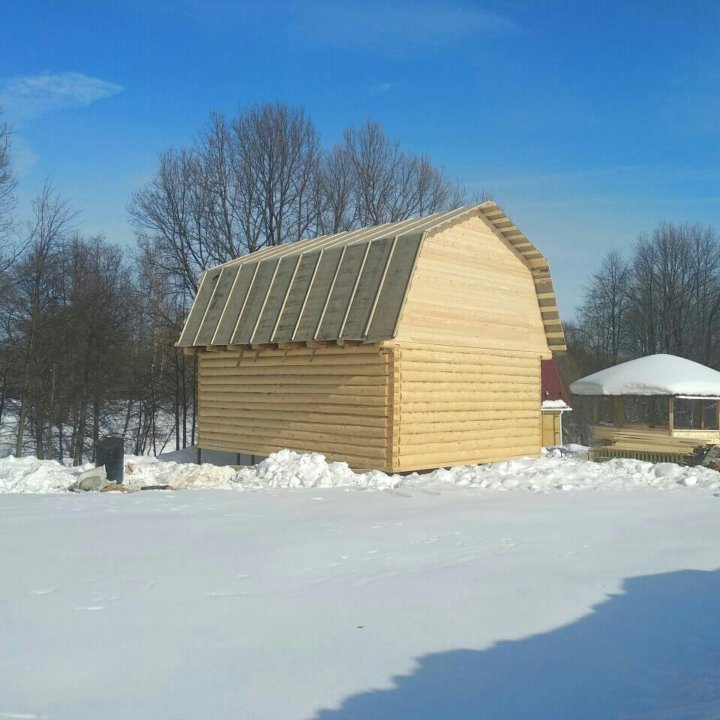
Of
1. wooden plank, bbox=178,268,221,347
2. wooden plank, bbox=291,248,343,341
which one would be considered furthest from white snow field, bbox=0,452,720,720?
wooden plank, bbox=178,268,221,347

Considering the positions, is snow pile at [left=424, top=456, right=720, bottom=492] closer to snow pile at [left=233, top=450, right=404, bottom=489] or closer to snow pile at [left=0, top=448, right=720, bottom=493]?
snow pile at [left=0, top=448, right=720, bottom=493]

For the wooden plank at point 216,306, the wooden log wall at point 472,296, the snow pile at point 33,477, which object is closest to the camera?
the snow pile at point 33,477

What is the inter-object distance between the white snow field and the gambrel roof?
16.4 ft

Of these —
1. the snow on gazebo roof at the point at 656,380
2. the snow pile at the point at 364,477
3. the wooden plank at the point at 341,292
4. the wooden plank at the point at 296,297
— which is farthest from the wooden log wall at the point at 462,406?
the snow on gazebo roof at the point at 656,380

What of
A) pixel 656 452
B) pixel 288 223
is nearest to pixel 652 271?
pixel 288 223

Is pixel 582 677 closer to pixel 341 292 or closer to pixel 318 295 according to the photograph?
pixel 341 292

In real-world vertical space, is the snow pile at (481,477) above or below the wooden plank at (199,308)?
below

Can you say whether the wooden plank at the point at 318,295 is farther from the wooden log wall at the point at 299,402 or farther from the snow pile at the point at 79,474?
the snow pile at the point at 79,474

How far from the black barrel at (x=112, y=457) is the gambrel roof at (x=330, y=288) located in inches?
147

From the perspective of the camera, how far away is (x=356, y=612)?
5996 millimetres

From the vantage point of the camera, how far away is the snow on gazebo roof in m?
21.5

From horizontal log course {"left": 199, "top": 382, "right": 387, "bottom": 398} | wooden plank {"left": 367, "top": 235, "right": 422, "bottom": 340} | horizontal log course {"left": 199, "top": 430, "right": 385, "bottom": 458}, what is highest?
→ wooden plank {"left": 367, "top": 235, "right": 422, "bottom": 340}

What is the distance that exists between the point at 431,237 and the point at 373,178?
69.4 feet

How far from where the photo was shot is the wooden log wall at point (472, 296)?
1558 cm
